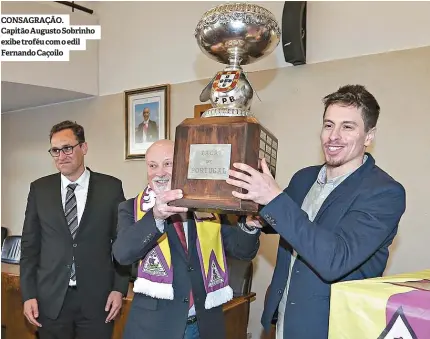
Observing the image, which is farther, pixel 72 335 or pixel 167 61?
pixel 167 61

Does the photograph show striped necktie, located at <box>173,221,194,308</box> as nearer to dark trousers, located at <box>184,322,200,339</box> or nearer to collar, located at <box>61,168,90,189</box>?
dark trousers, located at <box>184,322,200,339</box>

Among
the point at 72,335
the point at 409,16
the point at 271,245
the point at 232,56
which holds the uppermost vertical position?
the point at 409,16

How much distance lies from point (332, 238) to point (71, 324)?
150 cm

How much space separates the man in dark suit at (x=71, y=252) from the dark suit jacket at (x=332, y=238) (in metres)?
1.09

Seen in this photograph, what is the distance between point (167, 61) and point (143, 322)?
2.72 metres

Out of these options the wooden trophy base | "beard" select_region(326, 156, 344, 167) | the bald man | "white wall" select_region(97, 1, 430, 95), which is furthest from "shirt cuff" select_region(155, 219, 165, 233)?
"white wall" select_region(97, 1, 430, 95)

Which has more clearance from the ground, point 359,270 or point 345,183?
point 345,183

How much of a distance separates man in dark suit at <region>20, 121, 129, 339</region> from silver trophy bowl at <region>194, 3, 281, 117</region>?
1.11m

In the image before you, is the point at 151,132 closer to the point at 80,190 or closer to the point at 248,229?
the point at 80,190

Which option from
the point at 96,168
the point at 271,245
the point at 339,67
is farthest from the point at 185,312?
the point at 96,168

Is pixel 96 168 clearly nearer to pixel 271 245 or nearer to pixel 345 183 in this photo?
pixel 271 245

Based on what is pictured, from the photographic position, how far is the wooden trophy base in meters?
1.25

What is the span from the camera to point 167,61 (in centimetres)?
389

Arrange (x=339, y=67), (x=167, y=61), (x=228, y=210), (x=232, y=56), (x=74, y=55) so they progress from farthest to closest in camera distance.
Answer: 1. (x=74, y=55)
2. (x=167, y=61)
3. (x=339, y=67)
4. (x=232, y=56)
5. (x=228, y=210)
